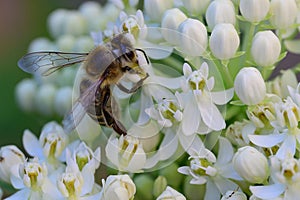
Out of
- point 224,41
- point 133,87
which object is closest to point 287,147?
point 224,41

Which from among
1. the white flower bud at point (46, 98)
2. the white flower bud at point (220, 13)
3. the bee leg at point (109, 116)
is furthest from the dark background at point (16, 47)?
the white flower bud at point (220, 13)

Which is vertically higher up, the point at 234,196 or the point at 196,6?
the point at 196,6

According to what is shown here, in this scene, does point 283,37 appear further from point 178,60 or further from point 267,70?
point 178,60

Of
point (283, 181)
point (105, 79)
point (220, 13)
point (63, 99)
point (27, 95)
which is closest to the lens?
point (283, 181)

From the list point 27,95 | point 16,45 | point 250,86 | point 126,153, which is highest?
point 250,86

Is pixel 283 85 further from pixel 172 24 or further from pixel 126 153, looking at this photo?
pixel 126 153

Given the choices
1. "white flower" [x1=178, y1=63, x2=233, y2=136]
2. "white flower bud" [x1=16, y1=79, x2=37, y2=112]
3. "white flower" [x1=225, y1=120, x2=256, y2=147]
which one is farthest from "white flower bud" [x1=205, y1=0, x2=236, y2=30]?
"white flower bud" [x1=16, y1=79, x2=37, y2=112]

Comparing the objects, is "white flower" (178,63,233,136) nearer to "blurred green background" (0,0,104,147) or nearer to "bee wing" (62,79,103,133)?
"bee wing" (62,79,103,133)
